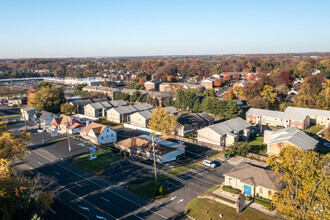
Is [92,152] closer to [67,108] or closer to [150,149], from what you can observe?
[150,149]

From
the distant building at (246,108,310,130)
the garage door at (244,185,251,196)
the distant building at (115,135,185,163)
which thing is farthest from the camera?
the distant building at (246,108,310,130)

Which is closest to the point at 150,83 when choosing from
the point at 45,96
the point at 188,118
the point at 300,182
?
the point at 45,96

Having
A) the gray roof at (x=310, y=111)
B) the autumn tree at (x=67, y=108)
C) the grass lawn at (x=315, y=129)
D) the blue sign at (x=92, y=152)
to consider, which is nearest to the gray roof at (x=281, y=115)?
the grass lawn at (x=315, y=129)

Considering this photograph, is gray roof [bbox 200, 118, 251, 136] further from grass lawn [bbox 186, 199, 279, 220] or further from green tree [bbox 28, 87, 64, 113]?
green tree [bbox 28, 87, 64, 113]

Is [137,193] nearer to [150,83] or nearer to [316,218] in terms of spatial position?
[316,218]

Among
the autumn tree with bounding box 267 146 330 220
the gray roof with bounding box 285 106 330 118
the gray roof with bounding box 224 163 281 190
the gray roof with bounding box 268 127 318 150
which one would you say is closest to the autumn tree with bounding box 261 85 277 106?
the gray roof with bounding box 285 106 330 118

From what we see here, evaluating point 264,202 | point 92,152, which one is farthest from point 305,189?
point 92,152

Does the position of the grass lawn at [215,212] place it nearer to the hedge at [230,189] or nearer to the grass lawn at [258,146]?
the hedge at [230,189]
